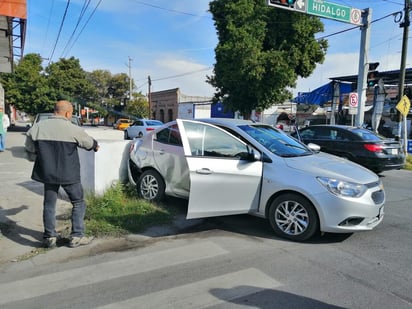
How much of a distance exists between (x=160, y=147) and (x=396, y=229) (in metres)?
4.05

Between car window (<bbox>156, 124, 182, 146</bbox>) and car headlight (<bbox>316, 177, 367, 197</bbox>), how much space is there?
2.65 metres

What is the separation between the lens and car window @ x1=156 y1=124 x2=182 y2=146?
6.32 meters

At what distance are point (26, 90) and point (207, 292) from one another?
129ft

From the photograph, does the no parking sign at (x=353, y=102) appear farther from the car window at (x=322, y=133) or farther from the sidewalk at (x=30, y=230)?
the sidewalk at (x=30, y=230)

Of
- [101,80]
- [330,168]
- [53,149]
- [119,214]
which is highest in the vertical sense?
[101,80]

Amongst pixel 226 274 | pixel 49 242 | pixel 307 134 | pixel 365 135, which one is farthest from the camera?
pixel 307 134

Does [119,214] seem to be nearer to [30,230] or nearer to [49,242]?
[30,230]

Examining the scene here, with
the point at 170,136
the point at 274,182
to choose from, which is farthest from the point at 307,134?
the point at 274,182

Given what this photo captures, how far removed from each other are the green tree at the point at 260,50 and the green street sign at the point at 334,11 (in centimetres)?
764

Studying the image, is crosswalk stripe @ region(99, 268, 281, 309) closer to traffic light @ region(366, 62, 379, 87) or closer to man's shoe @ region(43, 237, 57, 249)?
man's shoe @ region(43, 237, 57, 249)

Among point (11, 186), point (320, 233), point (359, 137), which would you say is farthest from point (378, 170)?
point (11, 186)

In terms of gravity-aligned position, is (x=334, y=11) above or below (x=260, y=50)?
below

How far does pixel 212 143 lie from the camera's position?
17.8ft

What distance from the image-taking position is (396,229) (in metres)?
5.46
